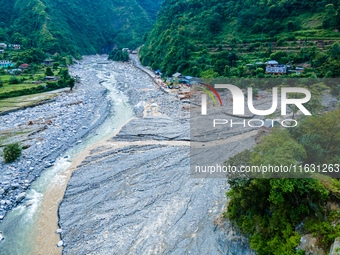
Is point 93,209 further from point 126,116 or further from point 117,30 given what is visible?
point 117,30

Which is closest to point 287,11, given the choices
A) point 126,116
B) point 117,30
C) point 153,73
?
point 153,73

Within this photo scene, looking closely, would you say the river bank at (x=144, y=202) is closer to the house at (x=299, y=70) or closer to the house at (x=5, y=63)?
the house at (x=299, y=70)

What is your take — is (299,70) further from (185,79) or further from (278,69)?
(185,79)

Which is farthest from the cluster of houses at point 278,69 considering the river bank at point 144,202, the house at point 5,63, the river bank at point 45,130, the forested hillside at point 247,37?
the house at point 5,63

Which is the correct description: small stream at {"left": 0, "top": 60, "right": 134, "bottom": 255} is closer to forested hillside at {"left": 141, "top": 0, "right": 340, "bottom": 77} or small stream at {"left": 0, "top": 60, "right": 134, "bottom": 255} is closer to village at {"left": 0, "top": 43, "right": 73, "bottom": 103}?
village at {"left": 0, "top": 43, "right": 73, "bottom": 103}

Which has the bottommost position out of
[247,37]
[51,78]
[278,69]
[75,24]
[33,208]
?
[33,208]

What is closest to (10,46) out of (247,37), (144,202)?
(247,37)

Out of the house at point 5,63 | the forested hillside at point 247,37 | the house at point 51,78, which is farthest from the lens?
the house at point 5,63
